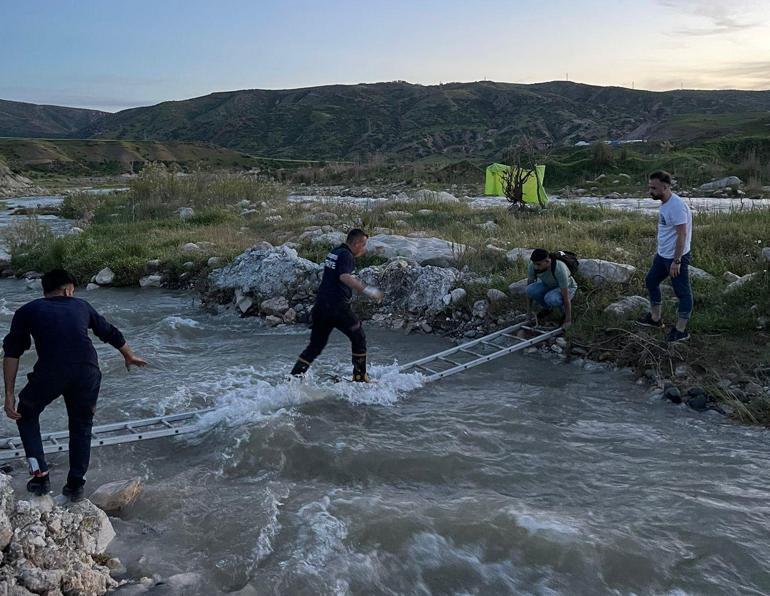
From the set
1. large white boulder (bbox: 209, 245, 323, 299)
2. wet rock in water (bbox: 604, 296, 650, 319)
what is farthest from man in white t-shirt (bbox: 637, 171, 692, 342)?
large white boulder (bbox: 209, 245, 323, 299)

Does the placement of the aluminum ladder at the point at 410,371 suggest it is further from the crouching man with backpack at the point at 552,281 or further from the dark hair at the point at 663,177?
the dark hair at the point at 663,177

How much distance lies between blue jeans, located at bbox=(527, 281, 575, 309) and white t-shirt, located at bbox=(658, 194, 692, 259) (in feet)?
4.10

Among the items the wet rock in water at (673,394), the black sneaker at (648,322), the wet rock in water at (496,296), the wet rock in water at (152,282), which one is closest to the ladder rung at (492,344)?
the wet rock in water at (496,296)

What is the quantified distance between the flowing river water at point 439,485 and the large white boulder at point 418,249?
9.57ft

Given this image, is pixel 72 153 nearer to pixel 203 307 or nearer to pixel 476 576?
pixel 203 307

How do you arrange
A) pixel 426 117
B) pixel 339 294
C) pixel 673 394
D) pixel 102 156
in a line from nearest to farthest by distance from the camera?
pixel 673 394, pixel 339 294, pixel 102 156, pixel 426 117

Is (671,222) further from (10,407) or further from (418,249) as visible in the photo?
(10,407)

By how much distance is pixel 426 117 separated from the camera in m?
88.7

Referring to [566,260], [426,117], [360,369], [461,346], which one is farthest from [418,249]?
[426,117]

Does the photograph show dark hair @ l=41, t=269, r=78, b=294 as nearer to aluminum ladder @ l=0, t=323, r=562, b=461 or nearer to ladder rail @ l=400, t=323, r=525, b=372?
aluminum ladder @ l=0, t=323, r=562, b=461

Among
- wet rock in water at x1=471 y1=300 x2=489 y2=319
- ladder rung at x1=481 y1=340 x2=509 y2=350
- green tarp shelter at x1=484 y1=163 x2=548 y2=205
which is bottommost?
ladder rung at x1=481 y1=340 x2=509 y2=350

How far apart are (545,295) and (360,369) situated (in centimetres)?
262

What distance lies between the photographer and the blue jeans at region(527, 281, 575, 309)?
7477 mm

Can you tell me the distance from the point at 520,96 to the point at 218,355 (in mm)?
88024
